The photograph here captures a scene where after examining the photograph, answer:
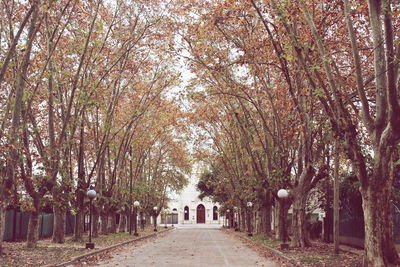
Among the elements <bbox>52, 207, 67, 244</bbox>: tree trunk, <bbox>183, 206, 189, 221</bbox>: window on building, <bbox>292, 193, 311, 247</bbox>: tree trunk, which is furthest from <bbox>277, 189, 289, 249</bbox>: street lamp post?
<bbox>183, 206, 189, 221</bbox>: window on building

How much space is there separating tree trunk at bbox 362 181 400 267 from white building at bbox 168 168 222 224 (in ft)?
298

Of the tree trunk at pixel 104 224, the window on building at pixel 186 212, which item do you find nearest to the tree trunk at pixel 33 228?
the tree trunk at pixel 104 224

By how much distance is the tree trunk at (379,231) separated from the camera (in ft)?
35.6

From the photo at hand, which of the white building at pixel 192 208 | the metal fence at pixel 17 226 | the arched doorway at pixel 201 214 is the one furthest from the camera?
the arched doorway at pixel 201 214

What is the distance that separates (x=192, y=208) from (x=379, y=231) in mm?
92674

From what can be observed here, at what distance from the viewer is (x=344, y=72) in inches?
802

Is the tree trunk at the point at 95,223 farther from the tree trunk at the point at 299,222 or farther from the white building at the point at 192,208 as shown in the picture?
the white building at the point at 192,208

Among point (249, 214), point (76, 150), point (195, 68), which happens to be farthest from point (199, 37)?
point (249, 214)

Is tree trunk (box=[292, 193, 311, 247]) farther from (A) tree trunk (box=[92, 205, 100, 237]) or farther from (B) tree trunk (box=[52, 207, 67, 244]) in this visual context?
(A) tree trunk (box=[92, 205, 100, 237])

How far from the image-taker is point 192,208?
336 feet

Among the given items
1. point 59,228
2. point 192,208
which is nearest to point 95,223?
point 59,228

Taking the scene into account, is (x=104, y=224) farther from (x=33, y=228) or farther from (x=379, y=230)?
(x=379, y=230)

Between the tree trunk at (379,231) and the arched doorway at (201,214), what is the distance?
3646 inches

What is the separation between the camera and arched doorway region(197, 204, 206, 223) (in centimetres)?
10306
